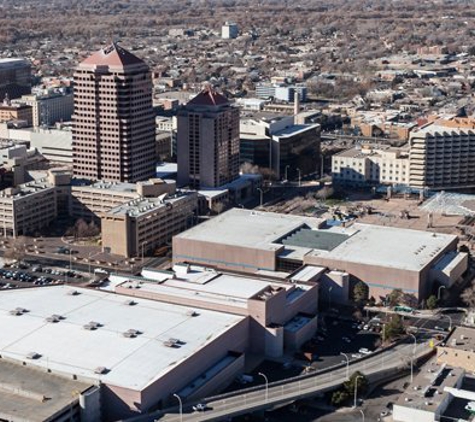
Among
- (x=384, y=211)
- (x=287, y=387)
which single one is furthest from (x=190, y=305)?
(x=384, y=211)

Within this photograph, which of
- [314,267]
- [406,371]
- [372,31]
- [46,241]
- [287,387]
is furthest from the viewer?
[372,31]

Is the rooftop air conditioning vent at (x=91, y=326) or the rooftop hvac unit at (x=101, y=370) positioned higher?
the rooftop air conditioning vent at (x=91, y=326)

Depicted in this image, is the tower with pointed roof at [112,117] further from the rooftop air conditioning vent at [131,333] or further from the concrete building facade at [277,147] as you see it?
the rooftop air conditioning vent at [131,333]

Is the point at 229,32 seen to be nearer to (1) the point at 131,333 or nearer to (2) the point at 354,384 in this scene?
(1) the point at 131,333

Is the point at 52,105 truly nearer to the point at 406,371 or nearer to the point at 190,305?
the point at 190,305

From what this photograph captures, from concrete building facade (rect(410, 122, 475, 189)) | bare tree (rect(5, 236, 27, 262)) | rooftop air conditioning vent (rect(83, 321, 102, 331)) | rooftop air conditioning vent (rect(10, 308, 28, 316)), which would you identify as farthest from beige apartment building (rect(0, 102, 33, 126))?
rooftop air conditioning vent (rect(83, 321, 102, 331))

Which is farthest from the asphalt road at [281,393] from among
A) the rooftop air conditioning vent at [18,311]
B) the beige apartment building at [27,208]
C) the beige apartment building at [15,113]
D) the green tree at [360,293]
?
the beige apartment building at [15,113]

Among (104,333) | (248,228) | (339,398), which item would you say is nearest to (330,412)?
(339,398)
